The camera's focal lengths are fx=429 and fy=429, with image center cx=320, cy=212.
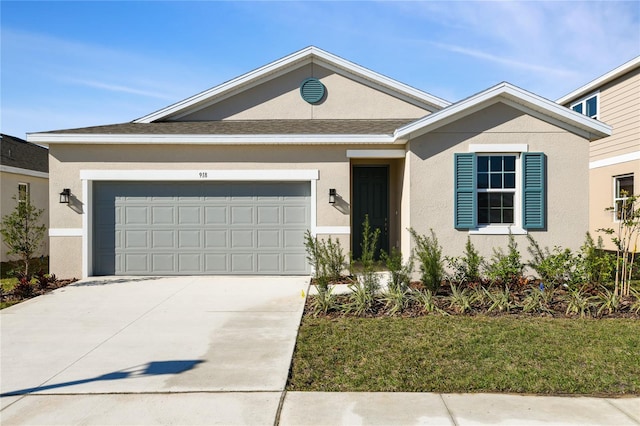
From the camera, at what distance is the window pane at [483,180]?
9.50 metres

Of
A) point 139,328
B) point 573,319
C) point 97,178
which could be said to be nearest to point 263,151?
point 97,178

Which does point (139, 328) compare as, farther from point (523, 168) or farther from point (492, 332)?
point (523, 168)

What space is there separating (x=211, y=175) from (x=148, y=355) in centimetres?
571

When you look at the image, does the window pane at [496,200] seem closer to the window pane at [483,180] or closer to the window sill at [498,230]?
the window pane at [483,180]

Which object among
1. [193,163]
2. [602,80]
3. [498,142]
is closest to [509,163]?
[498,142]

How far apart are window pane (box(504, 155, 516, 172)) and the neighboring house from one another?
24mm

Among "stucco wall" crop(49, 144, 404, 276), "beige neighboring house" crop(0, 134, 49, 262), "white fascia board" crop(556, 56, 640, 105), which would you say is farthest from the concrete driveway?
"white fascia board" crop(556, 56, 640, 105)

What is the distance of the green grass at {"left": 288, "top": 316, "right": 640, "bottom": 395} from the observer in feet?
14.5

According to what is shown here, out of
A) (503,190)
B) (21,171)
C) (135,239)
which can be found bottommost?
(135,239)

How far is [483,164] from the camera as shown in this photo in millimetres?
9492

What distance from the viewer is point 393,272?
26.0 feet

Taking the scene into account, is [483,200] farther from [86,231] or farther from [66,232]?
[66,232]

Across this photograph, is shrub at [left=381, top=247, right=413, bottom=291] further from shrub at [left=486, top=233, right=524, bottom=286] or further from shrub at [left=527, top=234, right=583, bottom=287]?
shrub at [left=527, top=234, right=583, bottom=287]

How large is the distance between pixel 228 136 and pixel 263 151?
0.90 m
